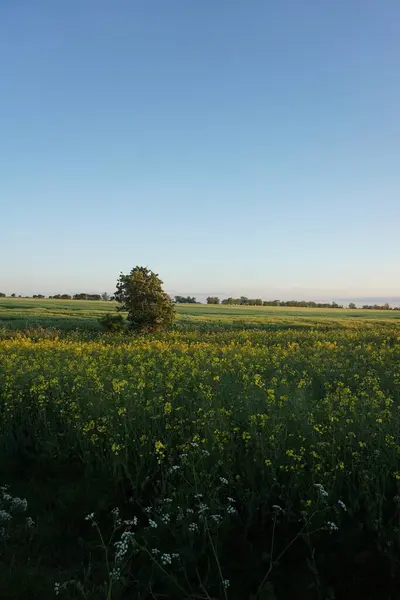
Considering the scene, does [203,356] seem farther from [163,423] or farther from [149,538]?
[149,538]

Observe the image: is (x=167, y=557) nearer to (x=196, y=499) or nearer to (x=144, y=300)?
(x=196, y=499)

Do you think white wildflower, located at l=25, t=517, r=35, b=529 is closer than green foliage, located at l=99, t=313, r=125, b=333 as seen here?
Yes

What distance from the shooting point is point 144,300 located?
3172cm

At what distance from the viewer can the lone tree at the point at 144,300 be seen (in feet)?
104

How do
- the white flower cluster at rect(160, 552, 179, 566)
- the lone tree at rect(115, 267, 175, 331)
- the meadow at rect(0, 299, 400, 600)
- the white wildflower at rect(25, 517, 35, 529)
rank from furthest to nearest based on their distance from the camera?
the lone tree at rect(115, 267, 175, 331) < the white wildflower at rect(25, 517, 35, 529) < the meadow at rect(0, 299, 400, 600) < the white flower cluster at rect(160, 552, 179, 566)

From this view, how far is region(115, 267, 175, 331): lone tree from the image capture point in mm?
31578

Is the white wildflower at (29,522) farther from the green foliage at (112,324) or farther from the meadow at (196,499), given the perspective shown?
the green foliage at (112,324)

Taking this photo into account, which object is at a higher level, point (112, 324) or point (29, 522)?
point (112, 324)

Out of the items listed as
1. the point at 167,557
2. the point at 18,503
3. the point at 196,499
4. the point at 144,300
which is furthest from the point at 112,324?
the point at 167,557

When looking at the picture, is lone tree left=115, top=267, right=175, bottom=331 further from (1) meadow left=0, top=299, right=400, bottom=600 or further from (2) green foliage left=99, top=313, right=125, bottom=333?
(1) meadow left=0, top=299, right=400, bottom=600

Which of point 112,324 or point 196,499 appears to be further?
point 112,324

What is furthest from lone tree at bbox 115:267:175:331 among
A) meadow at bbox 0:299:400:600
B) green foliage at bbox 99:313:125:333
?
meadow at bbox 0:299:400:600

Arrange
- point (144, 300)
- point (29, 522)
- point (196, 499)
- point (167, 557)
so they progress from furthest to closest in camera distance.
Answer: point (144, 300), point (196, 499), point (29, 522), point (167, 557)

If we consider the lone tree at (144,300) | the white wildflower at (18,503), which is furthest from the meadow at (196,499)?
the lone tree at (144,300)
